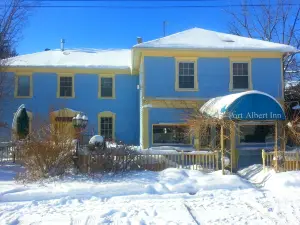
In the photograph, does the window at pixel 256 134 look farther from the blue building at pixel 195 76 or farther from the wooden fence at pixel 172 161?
the wooden fence at pixel 172 161

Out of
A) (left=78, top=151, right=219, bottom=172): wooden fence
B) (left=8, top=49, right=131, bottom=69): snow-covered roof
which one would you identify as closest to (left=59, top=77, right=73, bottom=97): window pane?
(left=8, top=49, right=131, bottom=69): snow-covered roof

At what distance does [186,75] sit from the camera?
1742 centimetres

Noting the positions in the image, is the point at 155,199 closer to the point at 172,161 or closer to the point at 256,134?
the point at 172,161

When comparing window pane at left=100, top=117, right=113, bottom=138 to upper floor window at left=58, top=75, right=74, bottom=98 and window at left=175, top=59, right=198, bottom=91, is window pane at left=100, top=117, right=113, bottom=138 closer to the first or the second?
upper floor window at left=58, top=75, right=74, bottom=98

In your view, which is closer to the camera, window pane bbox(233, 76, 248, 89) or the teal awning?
the teal awning

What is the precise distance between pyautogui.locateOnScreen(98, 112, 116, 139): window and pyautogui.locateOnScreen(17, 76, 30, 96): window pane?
17.3ft

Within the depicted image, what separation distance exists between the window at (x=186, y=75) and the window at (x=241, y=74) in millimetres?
2097

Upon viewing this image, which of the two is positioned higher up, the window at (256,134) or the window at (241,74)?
the window at (241,74)

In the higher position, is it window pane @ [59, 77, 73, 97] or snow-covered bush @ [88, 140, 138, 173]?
window pane @ [59, 77, 73, 97]

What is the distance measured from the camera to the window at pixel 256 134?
17.4 meters

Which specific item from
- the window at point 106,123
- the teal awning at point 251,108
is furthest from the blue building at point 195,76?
the window at point 106,123

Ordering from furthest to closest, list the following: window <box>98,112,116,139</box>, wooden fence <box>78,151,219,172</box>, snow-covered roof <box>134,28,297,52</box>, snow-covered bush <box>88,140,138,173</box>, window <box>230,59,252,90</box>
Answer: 1. window <box>98,112,116,139</box>
2. window <box>230,59,252,90</box>
3. snow-covered roof <box>134,28,297,52</box>
4. wooden fence <box>78,151,219,172</box>
5. snow-covered bush <box>88,140,138,173</box>

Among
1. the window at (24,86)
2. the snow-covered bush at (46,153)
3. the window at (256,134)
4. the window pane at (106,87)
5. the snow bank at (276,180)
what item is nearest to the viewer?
the snow bank at (276,180)

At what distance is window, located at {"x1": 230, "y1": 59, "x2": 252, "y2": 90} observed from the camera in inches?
693
